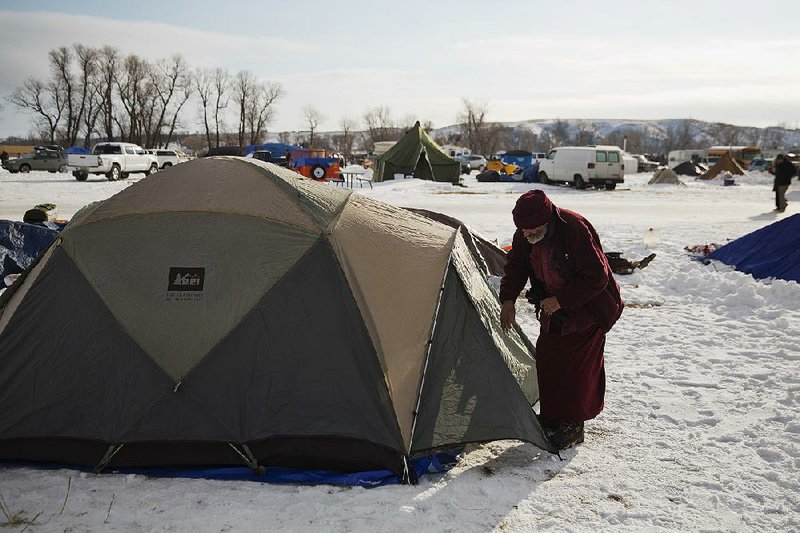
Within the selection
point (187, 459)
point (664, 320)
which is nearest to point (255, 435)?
point (187, 459)

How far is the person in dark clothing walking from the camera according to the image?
17.4 m

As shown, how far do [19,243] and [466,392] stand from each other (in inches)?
291

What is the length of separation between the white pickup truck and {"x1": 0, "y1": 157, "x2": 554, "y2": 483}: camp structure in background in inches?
1000

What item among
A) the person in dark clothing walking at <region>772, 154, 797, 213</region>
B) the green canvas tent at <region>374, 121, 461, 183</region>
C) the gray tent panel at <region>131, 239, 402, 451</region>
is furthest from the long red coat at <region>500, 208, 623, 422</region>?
the green canvas tent at <region>374, 121, 461, 183</region>

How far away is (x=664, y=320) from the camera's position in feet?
23.5

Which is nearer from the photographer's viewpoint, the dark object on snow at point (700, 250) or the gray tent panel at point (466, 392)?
the gray tent panel at point (466, 392)

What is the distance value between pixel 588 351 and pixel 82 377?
3128mm

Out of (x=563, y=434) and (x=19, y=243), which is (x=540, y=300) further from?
(x=19, y=243)

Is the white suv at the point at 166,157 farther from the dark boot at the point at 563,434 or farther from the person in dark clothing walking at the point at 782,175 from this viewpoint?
the dark boot at the point at 563,434

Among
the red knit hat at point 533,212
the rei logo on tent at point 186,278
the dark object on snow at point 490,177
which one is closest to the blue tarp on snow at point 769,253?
the red knit hat at point 533,212

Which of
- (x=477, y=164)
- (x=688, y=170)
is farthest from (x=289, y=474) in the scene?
(x=477, y=164)

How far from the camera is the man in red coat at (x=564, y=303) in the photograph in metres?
3.84

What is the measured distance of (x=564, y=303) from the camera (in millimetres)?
3850

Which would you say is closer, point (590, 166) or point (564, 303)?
point (564, 303)
